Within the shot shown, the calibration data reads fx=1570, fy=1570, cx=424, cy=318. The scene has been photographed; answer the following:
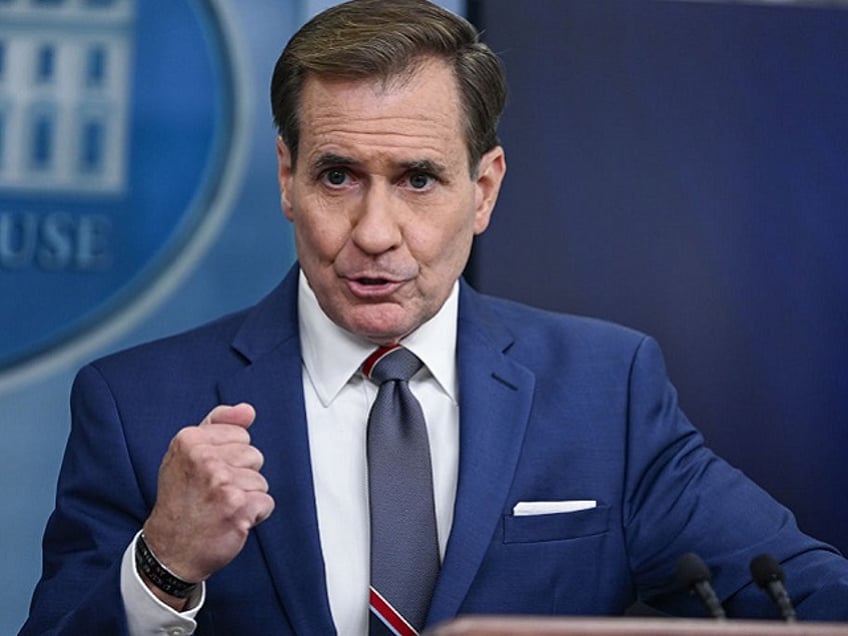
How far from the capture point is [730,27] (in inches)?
136

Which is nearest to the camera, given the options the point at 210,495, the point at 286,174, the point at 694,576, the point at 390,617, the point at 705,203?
the point at 694,576

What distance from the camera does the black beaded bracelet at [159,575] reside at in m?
2.17

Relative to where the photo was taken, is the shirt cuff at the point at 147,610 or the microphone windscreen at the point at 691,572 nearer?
the microphone windscreen at the point at 691,572

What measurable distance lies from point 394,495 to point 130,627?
0.48 meters

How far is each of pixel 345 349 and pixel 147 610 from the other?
604 mm

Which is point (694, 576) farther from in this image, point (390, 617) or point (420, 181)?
point (420, 181)

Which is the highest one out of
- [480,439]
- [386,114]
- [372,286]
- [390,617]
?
[386,114]

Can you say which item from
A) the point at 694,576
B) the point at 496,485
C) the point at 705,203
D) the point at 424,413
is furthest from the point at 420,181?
the point at 705,203

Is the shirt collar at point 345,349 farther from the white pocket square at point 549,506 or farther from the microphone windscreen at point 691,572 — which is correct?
the microphone windscreen at point 691,572

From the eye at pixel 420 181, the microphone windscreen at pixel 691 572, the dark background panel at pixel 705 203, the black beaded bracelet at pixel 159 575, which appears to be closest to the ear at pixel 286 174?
the eye at pixel 420 181

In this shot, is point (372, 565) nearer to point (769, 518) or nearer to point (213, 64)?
point (769, 518)

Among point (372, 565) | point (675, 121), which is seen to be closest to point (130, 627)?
point (372, 565)

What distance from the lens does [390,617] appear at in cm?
241

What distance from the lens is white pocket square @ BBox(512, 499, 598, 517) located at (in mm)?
2555
